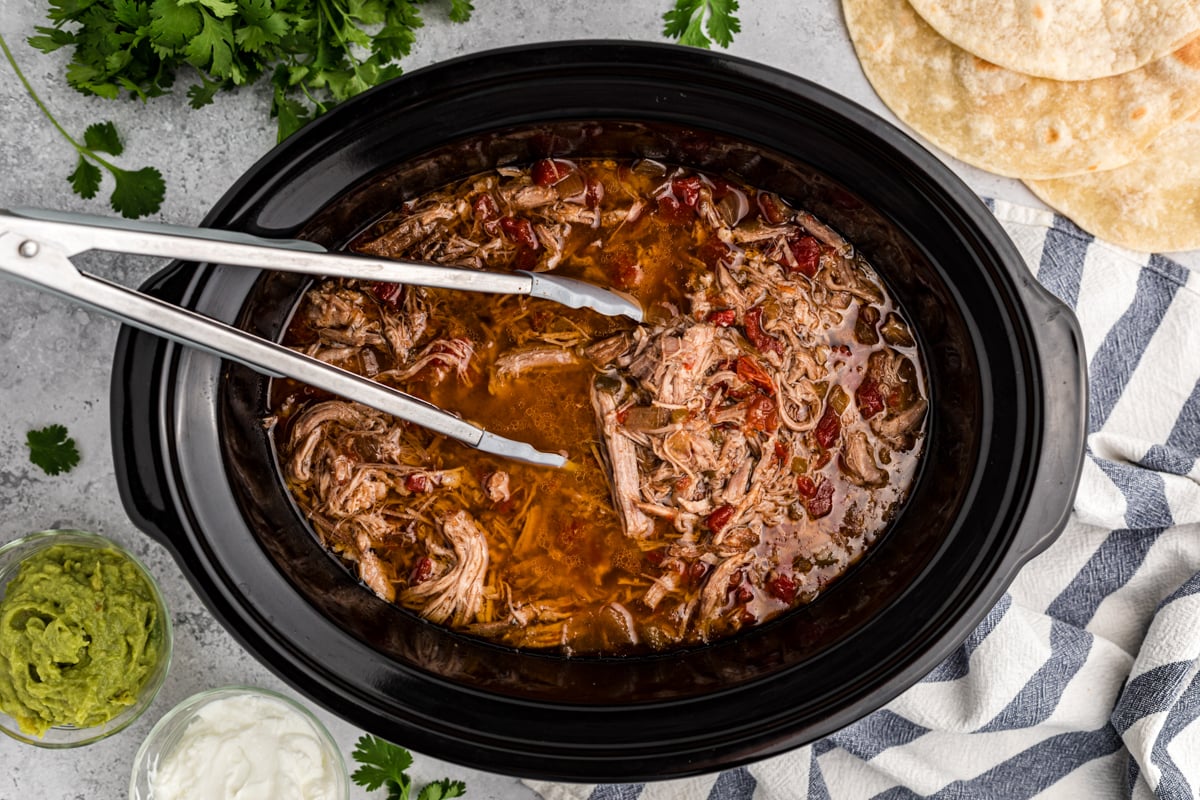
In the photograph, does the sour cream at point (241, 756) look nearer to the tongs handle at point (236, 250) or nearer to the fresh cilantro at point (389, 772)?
the fresh cilantro at point (389, 772)

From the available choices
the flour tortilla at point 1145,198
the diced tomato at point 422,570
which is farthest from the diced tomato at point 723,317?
the flour tortilla at point 1145,198

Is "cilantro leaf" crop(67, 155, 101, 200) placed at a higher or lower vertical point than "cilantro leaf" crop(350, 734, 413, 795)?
higher

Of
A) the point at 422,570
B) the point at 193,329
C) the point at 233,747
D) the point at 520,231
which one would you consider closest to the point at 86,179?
the point at 193,329

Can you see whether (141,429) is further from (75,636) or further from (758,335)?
(758,335)

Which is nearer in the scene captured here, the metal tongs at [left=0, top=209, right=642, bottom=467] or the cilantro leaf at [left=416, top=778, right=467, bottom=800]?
the metal tongs at [left=0, top=209, right=642, bottom=467]

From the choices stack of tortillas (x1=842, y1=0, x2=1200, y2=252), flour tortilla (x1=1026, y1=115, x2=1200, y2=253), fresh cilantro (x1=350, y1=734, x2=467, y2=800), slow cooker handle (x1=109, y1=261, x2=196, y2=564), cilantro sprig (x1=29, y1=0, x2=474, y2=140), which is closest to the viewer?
slow cooker handle (x1=109, y1=261, x2=196, y2=564)

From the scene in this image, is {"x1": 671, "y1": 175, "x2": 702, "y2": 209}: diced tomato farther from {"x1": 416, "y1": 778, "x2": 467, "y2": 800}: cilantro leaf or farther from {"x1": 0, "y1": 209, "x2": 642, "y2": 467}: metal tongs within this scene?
{"x1": 416, "y1": 778, "x2": 467, "y2": 800}: cilantro leaf

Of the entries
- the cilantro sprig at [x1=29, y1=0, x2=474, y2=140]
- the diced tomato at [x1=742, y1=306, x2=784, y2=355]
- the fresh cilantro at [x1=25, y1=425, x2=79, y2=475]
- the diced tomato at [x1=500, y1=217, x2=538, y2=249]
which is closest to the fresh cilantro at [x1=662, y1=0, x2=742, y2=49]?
the cilantro sprig at [x1=29, y1=0, x2=474, y2=140]
